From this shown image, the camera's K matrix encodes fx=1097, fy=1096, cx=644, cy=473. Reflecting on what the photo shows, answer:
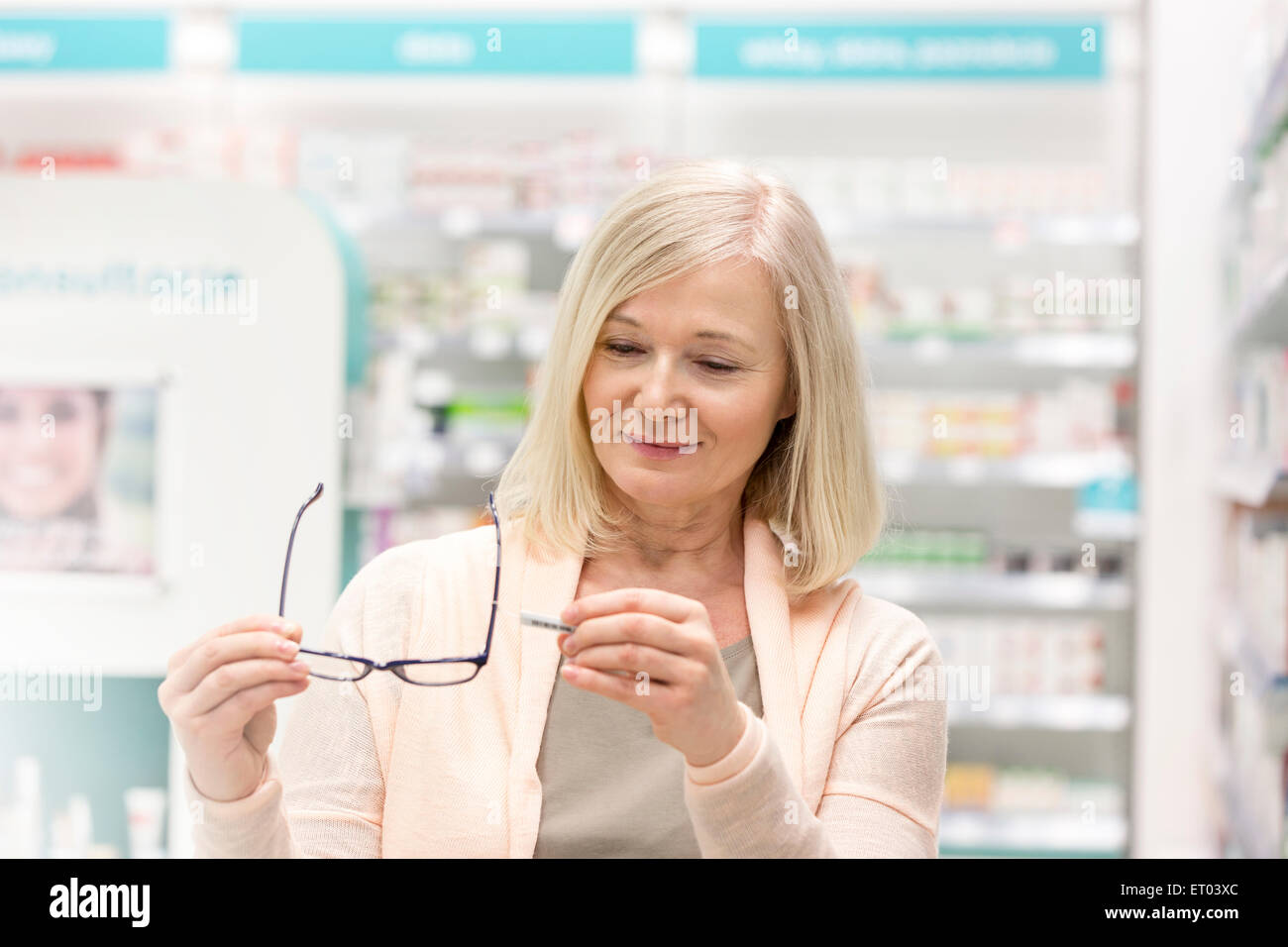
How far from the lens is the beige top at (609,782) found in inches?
35.7

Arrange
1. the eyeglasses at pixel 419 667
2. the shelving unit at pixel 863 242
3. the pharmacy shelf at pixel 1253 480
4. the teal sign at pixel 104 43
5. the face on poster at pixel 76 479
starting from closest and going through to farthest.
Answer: the eyeglasses at pixel 419 667
the face on poster at pixel 76 479
the pharmacy shelf at pixel 1253 480
the shelving unit at pixel 863 242
the teal sign at pixel 104 43

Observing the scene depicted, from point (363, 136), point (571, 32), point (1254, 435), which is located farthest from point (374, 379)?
point (1254, 435)

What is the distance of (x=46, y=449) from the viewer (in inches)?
62.9

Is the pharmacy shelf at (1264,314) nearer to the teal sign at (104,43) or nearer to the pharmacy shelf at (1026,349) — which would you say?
the pharmacy shelf at (1026,349)

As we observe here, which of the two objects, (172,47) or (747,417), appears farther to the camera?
(172,47)

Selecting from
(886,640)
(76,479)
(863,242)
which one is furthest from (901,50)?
(886,640)

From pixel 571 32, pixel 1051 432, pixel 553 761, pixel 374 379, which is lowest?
pixel 553 761

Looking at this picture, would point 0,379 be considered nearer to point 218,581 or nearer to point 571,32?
point 218,581

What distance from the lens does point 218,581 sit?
1.68 meters

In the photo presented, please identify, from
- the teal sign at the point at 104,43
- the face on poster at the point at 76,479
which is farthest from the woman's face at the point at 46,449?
the teal sign at the point at 104,43

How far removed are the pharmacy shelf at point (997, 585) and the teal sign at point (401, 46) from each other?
77.3 inches
